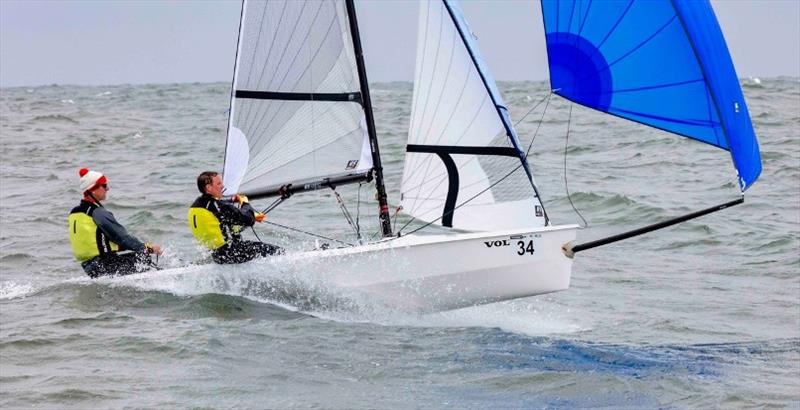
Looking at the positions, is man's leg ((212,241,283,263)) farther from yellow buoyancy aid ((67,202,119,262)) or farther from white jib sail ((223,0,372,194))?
yellow buoyancy aid ((67,202,119,262))

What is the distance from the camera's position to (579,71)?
7363mm

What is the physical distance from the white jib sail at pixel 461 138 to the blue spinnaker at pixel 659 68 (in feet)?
3.38

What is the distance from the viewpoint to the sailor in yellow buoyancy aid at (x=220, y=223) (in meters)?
8.74

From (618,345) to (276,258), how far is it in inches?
104

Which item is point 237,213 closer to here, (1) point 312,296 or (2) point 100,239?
(1) point 312,296

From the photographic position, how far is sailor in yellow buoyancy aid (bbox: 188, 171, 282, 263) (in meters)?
8.74

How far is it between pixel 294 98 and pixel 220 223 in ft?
3.79

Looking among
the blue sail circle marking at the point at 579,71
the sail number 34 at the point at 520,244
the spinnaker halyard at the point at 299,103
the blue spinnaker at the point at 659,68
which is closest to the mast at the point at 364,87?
the spinnaker halyard at the point at 299,103

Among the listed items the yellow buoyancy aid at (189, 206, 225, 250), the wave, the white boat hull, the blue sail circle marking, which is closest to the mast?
the white boat hull

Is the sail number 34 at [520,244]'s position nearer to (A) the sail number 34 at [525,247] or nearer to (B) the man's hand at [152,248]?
(A) the sail number 34 at [525,247]

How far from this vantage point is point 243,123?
917 cm

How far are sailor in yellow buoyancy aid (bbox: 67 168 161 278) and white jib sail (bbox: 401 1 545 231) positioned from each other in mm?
2334

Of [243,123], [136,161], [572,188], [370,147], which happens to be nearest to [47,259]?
[243,123]

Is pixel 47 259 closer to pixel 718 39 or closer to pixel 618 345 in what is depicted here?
pixel 618 345
